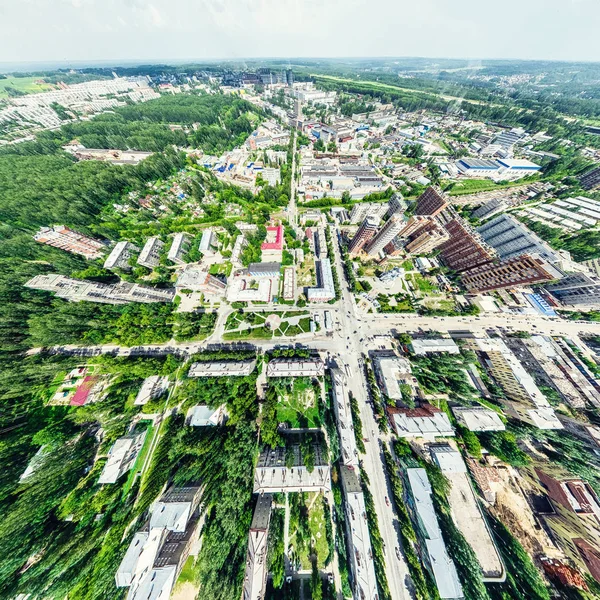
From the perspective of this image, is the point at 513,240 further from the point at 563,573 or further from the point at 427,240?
the point at 563,573

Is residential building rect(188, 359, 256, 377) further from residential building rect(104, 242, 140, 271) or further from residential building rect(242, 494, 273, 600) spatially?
residential building rect(104, 242, 140, 271)

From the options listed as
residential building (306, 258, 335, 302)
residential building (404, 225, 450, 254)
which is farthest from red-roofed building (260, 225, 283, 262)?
residential building (404, 225, 450, 254)

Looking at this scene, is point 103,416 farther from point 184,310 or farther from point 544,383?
point 544,383

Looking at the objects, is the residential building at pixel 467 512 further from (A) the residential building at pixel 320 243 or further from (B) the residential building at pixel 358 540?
(A) the residential building at pixel 320 243

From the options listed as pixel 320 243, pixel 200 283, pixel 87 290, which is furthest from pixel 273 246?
pixel 87 290

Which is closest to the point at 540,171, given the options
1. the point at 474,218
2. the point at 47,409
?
the point at 474,218

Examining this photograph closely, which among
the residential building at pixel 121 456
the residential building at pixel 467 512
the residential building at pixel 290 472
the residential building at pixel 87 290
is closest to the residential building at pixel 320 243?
the residential building at pixel 87 290
